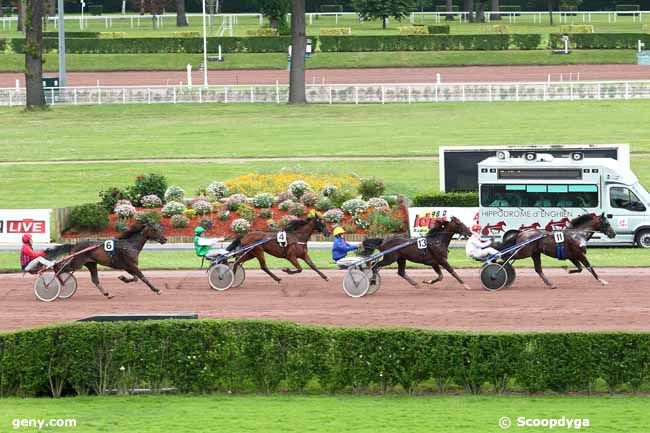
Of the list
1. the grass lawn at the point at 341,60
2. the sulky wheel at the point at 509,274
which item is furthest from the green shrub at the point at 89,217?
the grass lawn at the point at 341,60

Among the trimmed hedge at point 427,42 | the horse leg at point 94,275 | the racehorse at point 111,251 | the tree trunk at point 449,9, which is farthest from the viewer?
the tree trunk at point 449,9

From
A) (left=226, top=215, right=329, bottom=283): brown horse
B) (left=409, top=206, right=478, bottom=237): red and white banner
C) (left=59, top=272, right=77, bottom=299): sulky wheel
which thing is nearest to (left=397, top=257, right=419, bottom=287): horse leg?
(left=226, top=215, right=329, bottom=283): brown horse

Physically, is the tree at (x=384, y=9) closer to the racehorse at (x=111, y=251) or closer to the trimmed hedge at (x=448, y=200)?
the trimmed hedge at (x=448, y=200)

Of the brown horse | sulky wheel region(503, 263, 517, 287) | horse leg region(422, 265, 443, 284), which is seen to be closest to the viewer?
horse leg region(422, 265, 443, 284)

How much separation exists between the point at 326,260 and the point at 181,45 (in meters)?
54.5

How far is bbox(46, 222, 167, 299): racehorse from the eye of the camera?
22.0 meters

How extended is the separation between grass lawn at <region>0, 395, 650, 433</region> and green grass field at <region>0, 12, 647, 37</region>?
71283 mm

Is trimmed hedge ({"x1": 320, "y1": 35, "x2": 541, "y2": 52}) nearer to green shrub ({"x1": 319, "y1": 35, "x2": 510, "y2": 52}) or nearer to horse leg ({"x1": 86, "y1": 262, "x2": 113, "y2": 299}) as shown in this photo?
green shrub ({"x1": 319, "y1": 35, "x2": 510, "y2": 52})

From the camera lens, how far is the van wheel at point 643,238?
97.5 ft

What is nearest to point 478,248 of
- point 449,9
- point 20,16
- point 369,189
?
point 369,189

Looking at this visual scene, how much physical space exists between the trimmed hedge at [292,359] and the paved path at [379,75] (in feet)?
170

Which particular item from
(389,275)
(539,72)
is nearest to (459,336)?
(389,275)

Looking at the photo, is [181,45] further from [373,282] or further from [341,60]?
[373,282]

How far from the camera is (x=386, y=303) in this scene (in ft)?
71.6
